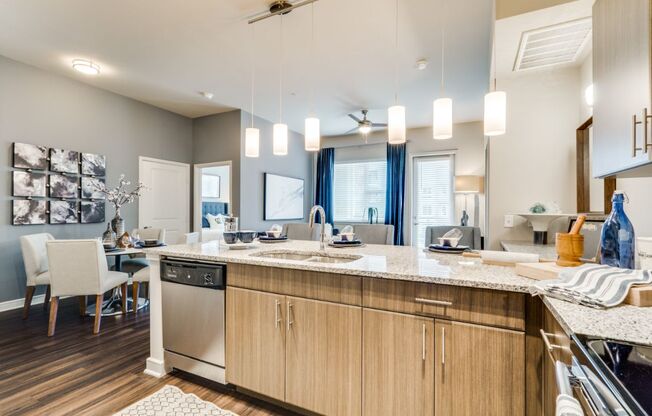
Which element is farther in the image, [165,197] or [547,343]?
[165,197]

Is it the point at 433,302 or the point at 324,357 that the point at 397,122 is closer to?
the point at 433,302

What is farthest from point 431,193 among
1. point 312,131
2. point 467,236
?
point 312,131

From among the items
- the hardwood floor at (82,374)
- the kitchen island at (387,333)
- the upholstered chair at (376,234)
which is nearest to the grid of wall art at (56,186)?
the hardwood floor at (82,374)

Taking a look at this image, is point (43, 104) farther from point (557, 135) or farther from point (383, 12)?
point (557, 135)

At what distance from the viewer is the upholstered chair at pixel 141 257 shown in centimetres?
398

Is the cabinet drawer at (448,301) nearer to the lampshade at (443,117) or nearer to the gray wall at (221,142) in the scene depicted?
the lampshade at (443,117)

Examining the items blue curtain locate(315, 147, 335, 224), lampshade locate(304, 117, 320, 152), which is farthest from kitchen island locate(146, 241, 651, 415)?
blue curtain locate(315, 147, 335, 224)

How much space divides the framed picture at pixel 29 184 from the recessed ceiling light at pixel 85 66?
1.34 m

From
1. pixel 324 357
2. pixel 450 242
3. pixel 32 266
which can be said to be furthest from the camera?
pixel 32 266

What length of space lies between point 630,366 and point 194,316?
2.08 metres

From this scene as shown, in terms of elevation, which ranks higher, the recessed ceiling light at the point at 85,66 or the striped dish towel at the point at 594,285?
the recessed ceiling light at the point at 85,66

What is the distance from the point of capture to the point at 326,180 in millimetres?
7332

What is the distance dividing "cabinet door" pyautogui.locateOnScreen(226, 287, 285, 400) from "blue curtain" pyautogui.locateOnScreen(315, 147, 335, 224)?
212 inches

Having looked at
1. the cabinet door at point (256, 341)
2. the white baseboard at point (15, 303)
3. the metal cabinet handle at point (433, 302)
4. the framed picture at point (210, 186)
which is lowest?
the white baseboard at point (15, 303)
